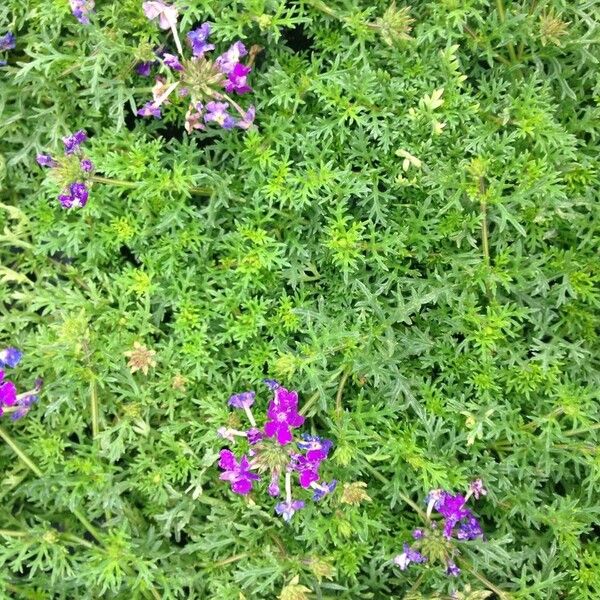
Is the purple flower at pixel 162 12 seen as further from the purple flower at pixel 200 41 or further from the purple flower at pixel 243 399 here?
the purple flower at pixel 243 399

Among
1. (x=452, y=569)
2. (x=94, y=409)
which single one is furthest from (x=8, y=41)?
(x=452, y=569)

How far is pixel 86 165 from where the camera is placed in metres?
2.92

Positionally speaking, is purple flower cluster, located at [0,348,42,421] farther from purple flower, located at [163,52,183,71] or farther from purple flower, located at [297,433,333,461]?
purple flower, located at [163,52,183,71]

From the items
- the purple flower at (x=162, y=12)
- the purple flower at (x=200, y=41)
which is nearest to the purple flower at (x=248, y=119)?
the purple flower at (x=200, y=41)

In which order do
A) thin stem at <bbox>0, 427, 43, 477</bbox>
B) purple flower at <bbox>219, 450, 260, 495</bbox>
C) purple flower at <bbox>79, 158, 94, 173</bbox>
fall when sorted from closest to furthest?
1. purple flower at <bbox>219, 450, 260, 495</bbox>
2. purple flower at <bbox>79, 158, 94, 173</bbox>
3. thin stem at <bbox>0, 427, 43, 477</bbox>

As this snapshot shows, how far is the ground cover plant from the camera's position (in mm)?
2924

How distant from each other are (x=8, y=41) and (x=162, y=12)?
2.86 ft

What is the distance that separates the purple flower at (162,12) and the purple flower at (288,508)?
2.03m

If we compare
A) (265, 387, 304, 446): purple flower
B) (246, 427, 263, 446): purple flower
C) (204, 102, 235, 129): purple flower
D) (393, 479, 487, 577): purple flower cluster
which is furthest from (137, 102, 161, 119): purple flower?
(393, 479, 487, 577): purple flower cluster

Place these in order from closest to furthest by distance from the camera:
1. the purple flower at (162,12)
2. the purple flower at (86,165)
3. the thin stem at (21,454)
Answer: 1. the purple flower at (162,12)
2. the purple flower at (86,165)
3. the thin stem at (21,454)

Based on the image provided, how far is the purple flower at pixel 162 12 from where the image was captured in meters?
2.69

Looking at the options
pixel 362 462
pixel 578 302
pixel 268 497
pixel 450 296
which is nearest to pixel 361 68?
pixel 450 296

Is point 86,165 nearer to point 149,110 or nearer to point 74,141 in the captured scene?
point 74,141

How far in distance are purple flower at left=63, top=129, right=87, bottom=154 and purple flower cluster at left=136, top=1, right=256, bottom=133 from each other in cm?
30
